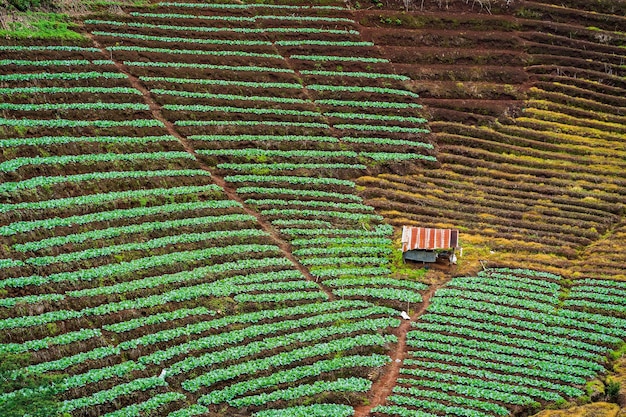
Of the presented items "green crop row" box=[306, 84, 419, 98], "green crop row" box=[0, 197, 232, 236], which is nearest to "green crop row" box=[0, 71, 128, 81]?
"green crop row" box=[0, 197, 232, 236]

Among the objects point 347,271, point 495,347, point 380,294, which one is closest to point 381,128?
point 347,271

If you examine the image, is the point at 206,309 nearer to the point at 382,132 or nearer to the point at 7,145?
the point at 7,145

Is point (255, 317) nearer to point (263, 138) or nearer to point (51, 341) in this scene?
point (51, 341)

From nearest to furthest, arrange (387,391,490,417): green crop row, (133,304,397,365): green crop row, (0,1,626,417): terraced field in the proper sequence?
(387,391,490,417): green crop row → (133,304,397,365): green crop row → (0,1,626,417): terraced field

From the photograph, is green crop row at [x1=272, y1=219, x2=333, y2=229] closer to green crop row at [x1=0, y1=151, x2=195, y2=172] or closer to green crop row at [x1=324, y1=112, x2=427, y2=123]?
green crop row at [x1=0, y1=151, x2=195, y2=172]

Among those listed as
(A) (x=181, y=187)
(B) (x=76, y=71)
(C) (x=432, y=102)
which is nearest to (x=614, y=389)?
(A) (x=181, y=187)

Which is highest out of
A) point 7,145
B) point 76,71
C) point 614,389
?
point 76,71
